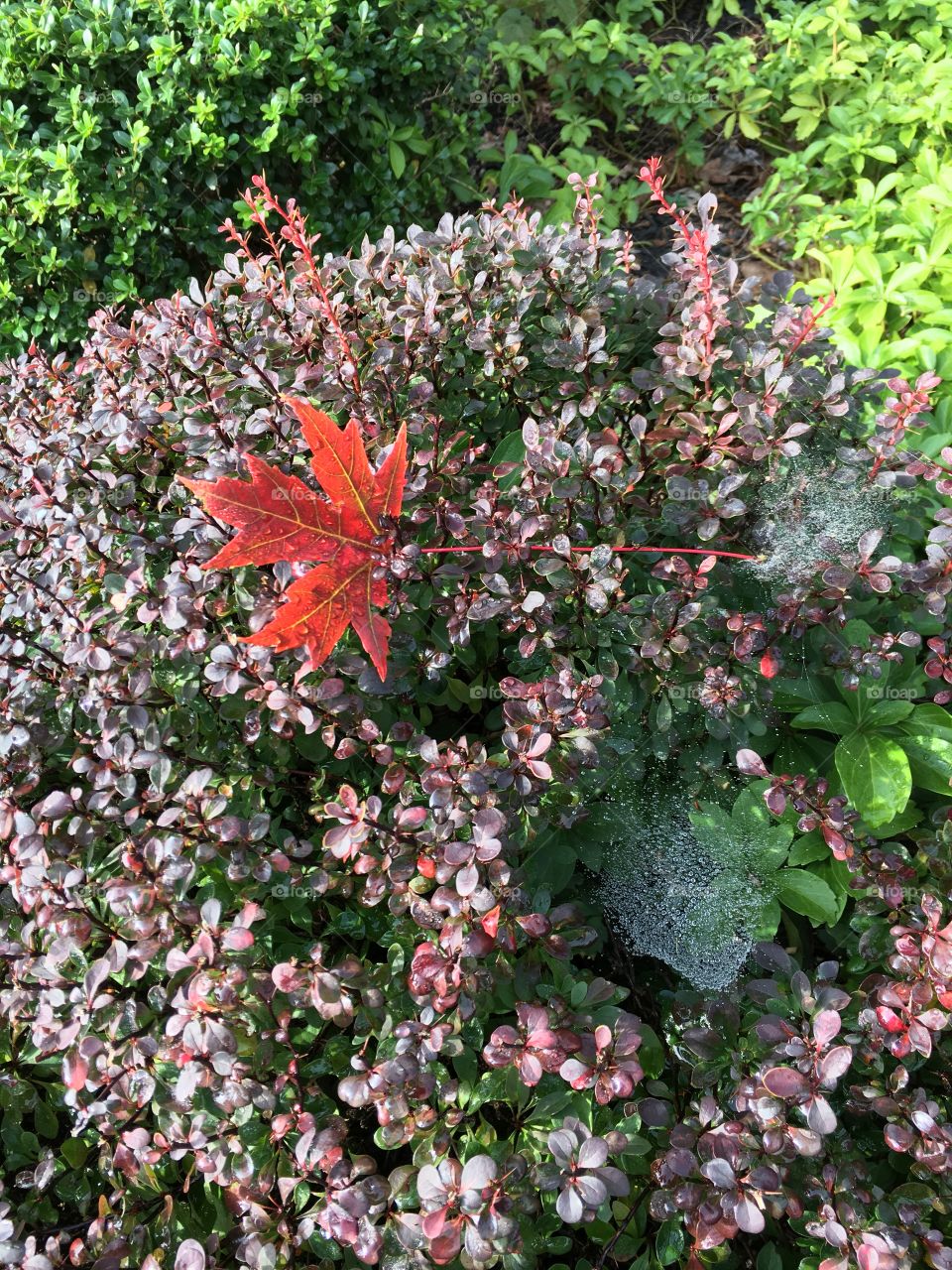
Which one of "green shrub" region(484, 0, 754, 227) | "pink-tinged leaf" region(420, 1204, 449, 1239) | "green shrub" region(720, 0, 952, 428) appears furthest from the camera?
"green shrub" region(484, 0, 754, 227)

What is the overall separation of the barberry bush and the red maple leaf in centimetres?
1

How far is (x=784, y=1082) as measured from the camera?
1257 mm

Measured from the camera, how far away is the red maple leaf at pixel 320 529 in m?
1.27

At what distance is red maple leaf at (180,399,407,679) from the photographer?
127 centimetres

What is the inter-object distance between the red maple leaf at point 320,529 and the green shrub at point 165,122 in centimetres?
226

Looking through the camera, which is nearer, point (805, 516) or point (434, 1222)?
point (434, 1222)

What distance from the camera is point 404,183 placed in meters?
3.74

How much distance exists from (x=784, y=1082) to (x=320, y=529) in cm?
99

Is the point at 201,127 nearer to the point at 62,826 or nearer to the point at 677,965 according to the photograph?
the point at 62,826

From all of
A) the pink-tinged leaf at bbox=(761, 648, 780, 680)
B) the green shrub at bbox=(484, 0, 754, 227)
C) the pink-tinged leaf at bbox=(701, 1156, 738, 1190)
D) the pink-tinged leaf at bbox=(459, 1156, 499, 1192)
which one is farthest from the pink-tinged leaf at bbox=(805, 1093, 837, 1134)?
the green shrub at bbox=(484, 0, 754, 227)

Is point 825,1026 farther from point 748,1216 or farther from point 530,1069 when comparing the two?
point 530,1069

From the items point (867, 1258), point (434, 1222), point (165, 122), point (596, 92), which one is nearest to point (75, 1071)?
point (434, 1222)

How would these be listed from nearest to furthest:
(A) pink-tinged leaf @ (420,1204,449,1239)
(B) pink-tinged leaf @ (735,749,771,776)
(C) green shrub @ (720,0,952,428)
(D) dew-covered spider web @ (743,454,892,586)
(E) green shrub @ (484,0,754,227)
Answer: (A) pink-tinged leaf @ (420,1204,449,1239) → (B) pink-tinged leaf @ (735,749,771,776) → (D) dew-covered spider web @ (743,454,892,586) → (C) green shrub @ (720,0,952,428) → (E) green shrub @ (484,0,754,227)

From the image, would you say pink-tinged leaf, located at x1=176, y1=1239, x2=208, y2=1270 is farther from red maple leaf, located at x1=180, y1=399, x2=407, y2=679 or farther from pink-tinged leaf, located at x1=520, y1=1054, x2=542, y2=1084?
red maple leaf, located at x1=180, y1=399, x2=407, y2=679
